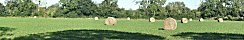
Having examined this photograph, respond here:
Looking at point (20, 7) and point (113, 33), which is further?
point (20, 7)

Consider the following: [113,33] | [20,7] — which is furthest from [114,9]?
[113,33]

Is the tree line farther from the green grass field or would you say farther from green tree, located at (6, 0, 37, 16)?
the green grass field

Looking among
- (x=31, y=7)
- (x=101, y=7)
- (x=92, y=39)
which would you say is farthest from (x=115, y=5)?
(x=92, y=39)

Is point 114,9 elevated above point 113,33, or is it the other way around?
point 113,33

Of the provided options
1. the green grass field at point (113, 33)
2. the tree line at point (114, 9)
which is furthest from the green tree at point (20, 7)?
the green grass field at point (113, 33)

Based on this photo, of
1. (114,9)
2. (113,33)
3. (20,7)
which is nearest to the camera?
(113,33)

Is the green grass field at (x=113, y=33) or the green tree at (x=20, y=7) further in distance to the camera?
the green tree at (x=20, y=7)

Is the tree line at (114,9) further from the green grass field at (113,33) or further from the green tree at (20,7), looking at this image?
the green grass field at (113,33)

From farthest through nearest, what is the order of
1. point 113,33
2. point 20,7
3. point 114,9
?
1. point 114,9
2. point 20,7
3. point 113,33

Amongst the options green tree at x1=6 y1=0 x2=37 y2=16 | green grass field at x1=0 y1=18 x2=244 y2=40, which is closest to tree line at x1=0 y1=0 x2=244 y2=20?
green tree at x1=6 y1=0 x2=37 y2=16

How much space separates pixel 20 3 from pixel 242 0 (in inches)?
2595

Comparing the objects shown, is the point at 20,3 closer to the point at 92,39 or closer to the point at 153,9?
the point at 153,9

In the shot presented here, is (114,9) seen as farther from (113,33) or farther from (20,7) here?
(113,33)

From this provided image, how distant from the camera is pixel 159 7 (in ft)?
317
